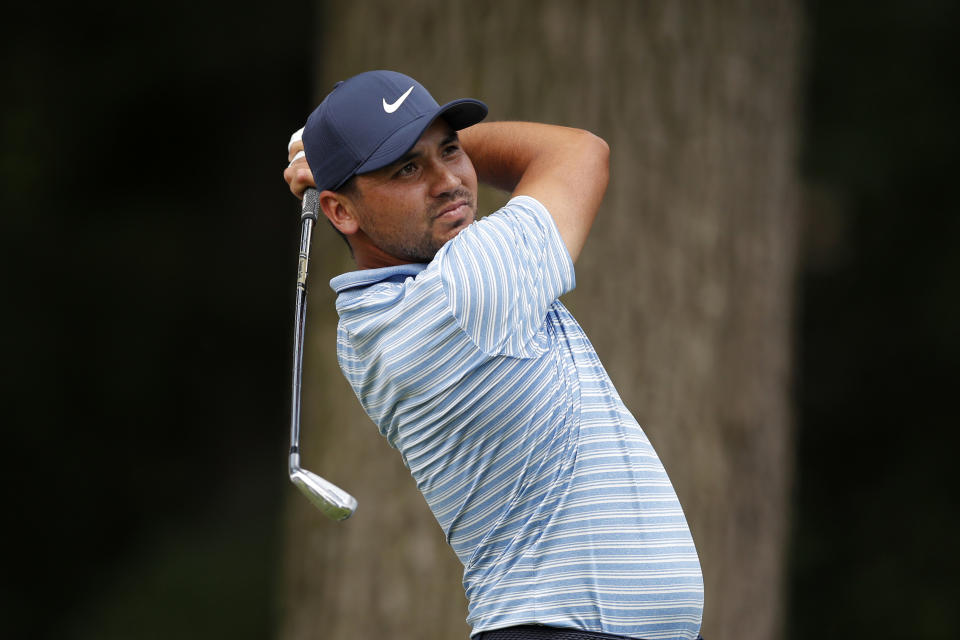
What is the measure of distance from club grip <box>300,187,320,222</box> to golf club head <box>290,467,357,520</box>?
477mm

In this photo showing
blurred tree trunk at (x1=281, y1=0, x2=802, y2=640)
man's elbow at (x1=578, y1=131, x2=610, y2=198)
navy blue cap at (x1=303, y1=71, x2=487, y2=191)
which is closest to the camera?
navy blue cap at (x1=303, y1=71, x2=487, y2=191)

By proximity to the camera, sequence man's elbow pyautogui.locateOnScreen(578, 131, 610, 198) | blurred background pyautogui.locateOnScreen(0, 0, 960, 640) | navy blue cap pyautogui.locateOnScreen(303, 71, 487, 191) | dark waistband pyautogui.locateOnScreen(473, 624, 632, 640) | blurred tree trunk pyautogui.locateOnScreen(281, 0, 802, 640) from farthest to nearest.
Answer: blurred background pyautogui.locateOnScreen(0, 0, 960, 640)
blurred tree trunk pyautogui.locateOnScreen(281, 0, 802, 640)
man's elbow pyautogui.locateOnScreen(578, 131, 610, 198)
navy blue cap pyautogui.locateOnScreen(303, 71, 487, 191)
dark waistband pyautogui.locateOnScreen(473, 624, 632, 640)

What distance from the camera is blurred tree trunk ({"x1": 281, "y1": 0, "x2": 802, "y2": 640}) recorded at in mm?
4062

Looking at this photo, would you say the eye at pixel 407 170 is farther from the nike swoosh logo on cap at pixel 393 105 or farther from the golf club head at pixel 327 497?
the golf club head at pixel 327 497

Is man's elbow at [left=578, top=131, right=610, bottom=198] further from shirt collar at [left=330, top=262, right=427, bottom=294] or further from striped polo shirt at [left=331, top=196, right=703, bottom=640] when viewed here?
shirt collar at [left=330, top=262, right=427, bottom=294]

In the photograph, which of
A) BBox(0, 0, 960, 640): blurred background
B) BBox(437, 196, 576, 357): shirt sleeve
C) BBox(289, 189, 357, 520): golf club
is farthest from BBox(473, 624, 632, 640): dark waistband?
BBox(0, 0, 960, 640): blurred background

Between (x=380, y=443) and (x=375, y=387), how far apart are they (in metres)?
1.92

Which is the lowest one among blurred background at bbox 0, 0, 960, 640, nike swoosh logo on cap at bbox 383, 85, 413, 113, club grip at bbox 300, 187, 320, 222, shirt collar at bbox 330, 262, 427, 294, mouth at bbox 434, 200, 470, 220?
blurred background at bbox 0, 0, 960, 640

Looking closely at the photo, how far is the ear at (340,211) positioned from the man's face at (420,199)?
2 cm

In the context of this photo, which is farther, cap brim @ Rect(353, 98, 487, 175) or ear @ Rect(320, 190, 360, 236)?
ear @ Rect(320, 190, 360, 236)

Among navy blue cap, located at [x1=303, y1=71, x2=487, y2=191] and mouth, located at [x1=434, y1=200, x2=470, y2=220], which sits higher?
navy blue cap, located at [x1=303, y1=71, x2=487, y2=191]

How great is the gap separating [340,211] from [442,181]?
0.20 metres
